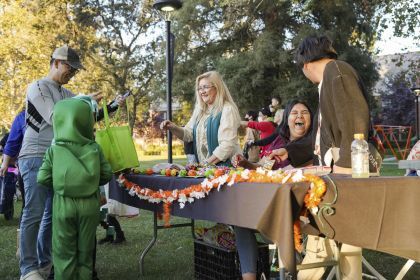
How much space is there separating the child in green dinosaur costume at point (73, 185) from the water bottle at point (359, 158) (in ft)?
6.29

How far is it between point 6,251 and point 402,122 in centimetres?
3280

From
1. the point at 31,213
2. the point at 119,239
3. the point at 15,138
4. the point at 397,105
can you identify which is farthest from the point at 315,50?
the point at 397,105

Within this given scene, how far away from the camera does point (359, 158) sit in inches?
91.3

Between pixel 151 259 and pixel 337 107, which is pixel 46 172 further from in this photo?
pixel 337 107

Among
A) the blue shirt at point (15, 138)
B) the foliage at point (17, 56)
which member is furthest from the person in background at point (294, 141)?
the foliage at point (17, 56)

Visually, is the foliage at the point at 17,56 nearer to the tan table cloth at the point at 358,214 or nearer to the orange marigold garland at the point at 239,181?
the orange marigold garland at the point at 239,181

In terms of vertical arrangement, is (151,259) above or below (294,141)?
below

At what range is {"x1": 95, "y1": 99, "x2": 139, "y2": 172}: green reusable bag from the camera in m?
3.82

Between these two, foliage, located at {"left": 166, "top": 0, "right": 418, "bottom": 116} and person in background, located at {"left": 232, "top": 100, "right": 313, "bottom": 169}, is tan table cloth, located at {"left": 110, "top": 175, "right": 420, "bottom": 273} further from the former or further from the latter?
foliage, located at {"left": 166, "top": 0, "right": 418, "bottom": 116}

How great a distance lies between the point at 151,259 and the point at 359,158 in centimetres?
339

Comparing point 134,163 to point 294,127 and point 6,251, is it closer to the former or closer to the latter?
point 294,127

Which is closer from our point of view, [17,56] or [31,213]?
[31,213]

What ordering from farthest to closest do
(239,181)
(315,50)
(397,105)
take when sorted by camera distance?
(397,105) → (315,50) → (239,181)

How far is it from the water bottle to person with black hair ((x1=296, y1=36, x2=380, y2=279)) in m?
0.12
